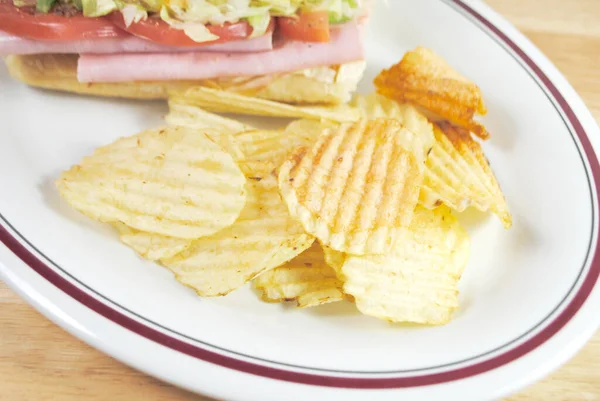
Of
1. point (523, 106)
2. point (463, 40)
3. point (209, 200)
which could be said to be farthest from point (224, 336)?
point (463, 40)

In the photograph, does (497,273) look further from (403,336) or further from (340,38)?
(340,38)

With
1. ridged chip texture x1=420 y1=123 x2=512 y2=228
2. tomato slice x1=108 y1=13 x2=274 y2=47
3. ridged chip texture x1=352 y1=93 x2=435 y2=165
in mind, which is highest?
tomato slice x1=108 y1=13 x2=274 y2=47

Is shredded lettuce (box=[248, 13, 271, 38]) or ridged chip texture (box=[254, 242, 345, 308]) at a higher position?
shredded lettuce (box=[248, 13, 271, 38])

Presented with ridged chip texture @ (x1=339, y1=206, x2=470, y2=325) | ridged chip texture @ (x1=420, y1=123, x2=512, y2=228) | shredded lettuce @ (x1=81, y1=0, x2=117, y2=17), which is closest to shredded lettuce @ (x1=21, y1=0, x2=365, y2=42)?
shredded lettuce @ (x1=81, y1=0, x2=117, y2=17)

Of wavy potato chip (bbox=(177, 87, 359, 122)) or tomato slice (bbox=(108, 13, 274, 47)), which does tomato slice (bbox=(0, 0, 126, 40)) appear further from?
wavy potato chip (bbox=(177, 87, 359, 122))

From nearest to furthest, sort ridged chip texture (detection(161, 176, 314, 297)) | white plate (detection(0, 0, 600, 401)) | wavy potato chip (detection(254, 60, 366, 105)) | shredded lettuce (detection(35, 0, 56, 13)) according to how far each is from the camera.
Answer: white plate (detection(0, 0, 600, 401))
ridged chip texture (detection(161, 176, 314, 297))
shredded lettuce (detection(35, 0, 56, 13))
wavy potato chip (detection(254, 60, 366, 105))

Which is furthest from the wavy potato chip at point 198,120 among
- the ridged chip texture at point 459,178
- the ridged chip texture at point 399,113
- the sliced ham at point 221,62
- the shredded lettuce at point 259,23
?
the ridged chip texture at point 459,178

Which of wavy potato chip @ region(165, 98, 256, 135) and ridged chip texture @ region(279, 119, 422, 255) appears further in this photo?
wavy potato chip @ region(165, 98, 256, 135)
